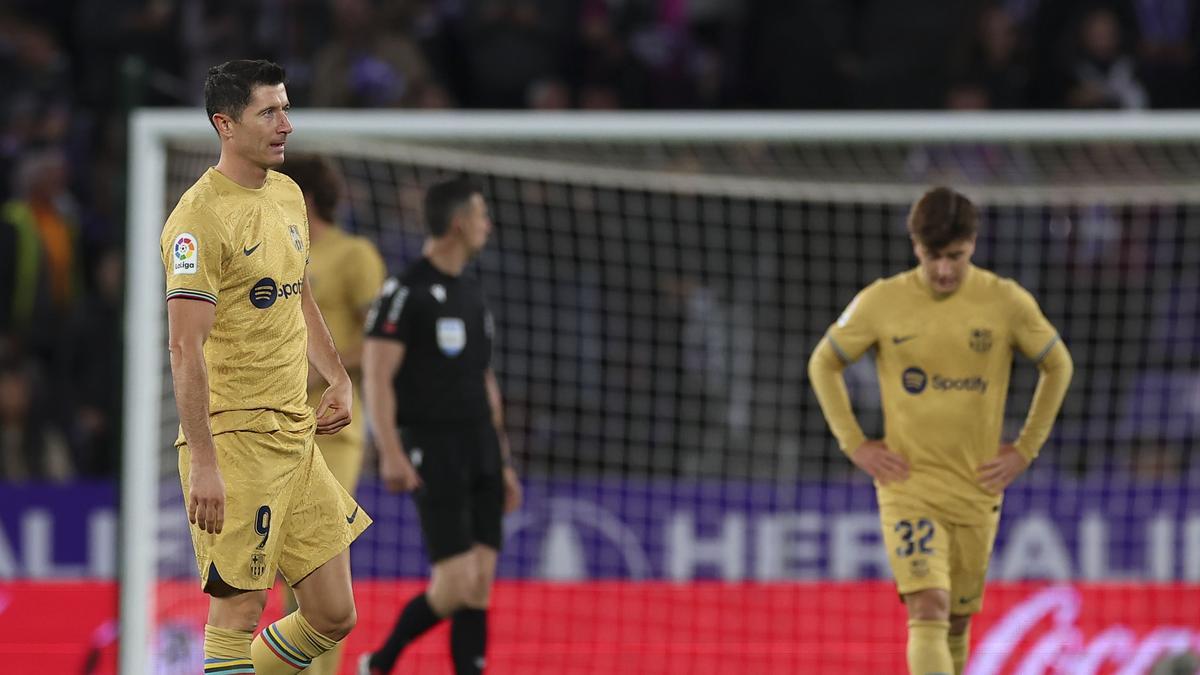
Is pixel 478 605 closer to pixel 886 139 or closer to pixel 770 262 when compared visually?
pixel 886 139

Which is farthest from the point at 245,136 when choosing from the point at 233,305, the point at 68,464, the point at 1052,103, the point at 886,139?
the point at 1052,103

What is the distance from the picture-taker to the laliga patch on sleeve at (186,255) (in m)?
4.35

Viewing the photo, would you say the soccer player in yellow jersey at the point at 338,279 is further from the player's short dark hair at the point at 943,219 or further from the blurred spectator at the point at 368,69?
the blurred spectator at the point at 368,69

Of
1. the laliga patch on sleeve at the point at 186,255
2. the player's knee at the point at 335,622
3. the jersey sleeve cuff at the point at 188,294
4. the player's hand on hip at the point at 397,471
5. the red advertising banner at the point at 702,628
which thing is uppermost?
the laliga patch on sleeve at the point at 186,255

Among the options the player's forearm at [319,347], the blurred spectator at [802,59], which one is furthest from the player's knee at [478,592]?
the blurred spectator at [802,59]

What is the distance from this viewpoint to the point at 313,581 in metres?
4.79

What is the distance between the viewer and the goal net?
7836mm

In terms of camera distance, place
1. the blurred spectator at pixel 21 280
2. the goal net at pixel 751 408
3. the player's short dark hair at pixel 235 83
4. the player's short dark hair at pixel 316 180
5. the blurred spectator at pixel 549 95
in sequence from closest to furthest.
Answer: the player's short dark hair at pixel 235 83 → the player's short dark hair at pixel 316 180 → the goal net at pixel 751 408 → the blurred spectator at pixel 21 280 → the blurred spectator at pixel 549 95

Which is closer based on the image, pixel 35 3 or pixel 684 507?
pixel 684 507

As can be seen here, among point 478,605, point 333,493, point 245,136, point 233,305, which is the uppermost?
point 245,136

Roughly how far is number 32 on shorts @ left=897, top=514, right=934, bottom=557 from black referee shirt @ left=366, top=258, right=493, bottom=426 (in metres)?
1.60

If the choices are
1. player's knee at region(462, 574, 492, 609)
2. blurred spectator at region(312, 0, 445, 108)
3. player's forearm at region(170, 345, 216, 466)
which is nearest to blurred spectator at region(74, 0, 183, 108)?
blurred spectator at region(312, 0, 445, 108)

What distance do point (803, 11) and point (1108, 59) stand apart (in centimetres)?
198

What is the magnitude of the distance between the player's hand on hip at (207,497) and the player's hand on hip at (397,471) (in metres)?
1.96
